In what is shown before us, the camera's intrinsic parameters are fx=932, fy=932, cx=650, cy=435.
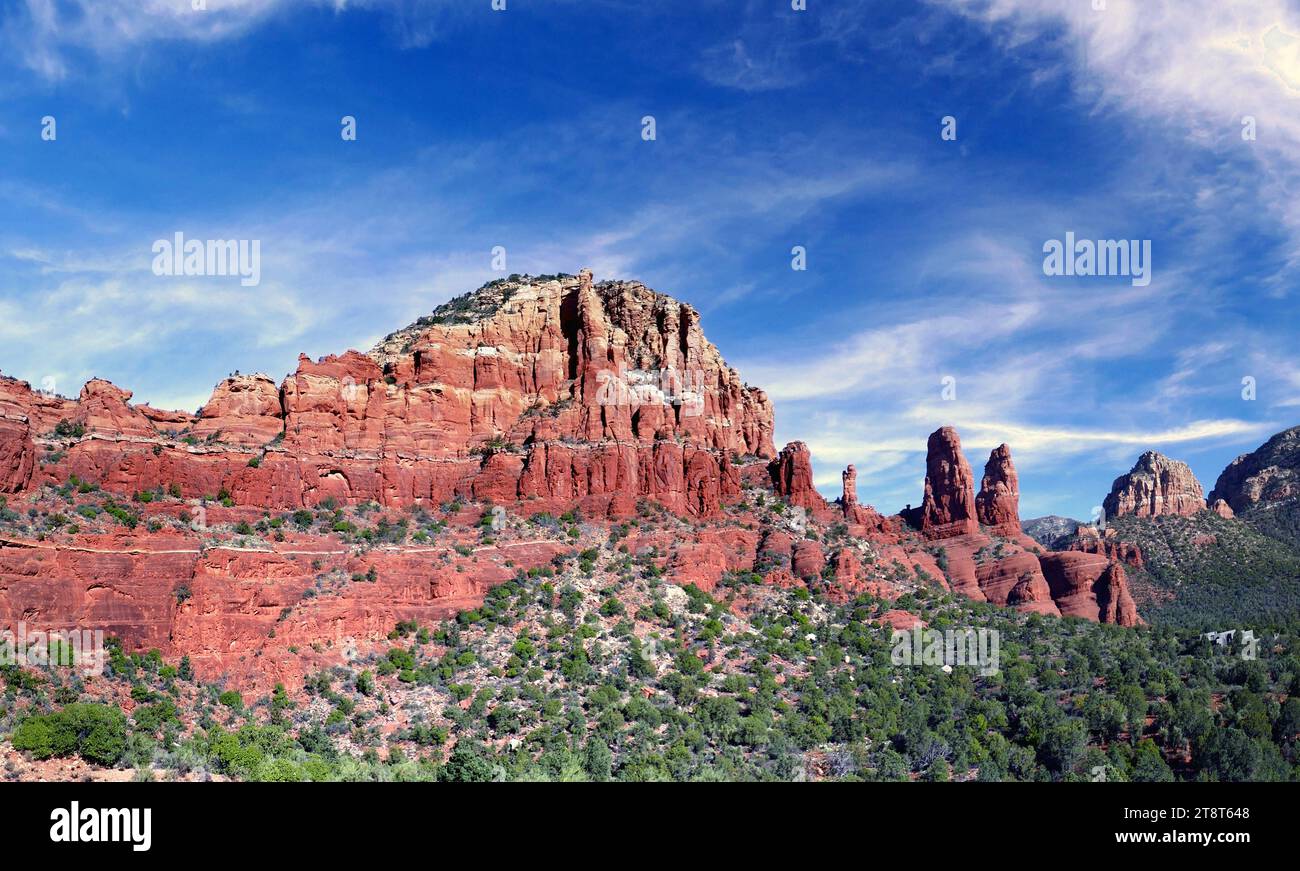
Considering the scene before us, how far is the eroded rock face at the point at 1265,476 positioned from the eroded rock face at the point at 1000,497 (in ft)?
115

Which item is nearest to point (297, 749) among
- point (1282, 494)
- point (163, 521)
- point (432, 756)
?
point (432, 756)

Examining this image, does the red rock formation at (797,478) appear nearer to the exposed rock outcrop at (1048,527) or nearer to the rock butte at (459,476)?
the rock butte at (459,476)

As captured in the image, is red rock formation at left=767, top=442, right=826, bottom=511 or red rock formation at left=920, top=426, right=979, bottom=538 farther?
red rock formation at left=920, top=426, right=979, bottom=538

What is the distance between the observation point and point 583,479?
74000 millimetres

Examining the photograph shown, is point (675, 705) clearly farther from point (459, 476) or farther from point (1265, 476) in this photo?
point (1265, 476)

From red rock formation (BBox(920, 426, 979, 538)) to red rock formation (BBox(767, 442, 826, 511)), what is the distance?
20.2 m

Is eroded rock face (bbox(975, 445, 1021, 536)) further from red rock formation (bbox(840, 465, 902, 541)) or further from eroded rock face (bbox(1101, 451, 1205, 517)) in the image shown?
eroded rock face (bbox(1101, 451, 1205, 517))

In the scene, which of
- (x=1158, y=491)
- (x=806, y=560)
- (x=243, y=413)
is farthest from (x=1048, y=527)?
(x=243, y=413)

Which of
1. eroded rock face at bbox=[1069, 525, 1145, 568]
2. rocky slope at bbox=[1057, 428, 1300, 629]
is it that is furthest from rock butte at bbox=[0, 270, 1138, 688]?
rocky slope at bbox=[1057, 428, 1300, 629]

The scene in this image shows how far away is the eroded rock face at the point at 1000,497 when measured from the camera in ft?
321

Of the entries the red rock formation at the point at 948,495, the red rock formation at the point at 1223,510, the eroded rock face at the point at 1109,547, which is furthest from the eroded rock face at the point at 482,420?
the red rock formation at the point at 1223,510

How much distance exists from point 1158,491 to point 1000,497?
42784 mm

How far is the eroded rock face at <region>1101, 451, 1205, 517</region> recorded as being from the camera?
122062 mm
